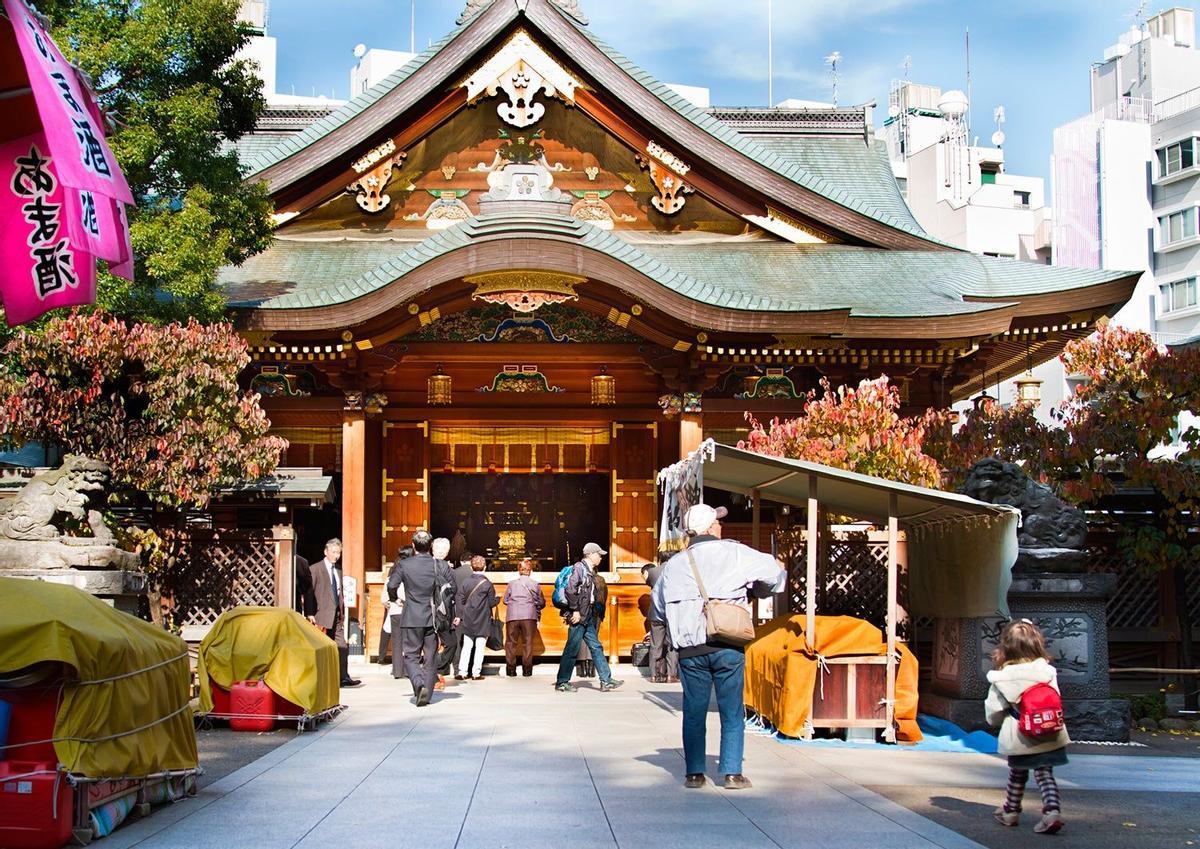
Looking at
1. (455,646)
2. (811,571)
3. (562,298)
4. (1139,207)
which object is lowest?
(455,646)

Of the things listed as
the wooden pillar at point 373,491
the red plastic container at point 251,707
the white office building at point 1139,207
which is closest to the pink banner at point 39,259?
the red plastic container at point 251,707

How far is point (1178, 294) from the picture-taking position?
142ft

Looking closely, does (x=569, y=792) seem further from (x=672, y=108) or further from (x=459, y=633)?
(x=672, y=108)

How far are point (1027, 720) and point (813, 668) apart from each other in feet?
10.8

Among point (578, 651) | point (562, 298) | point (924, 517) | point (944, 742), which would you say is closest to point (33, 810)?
point (944, 742)

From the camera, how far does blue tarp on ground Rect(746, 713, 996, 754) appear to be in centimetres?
1017

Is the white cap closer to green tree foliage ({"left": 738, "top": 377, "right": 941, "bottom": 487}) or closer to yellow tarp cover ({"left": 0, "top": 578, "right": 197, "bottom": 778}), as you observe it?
yellow tarp cover ({"left": 0, "top": 578, "right": 197, "bottom": 778})

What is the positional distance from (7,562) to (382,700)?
447 cm

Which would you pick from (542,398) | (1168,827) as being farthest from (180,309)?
(1168,827)

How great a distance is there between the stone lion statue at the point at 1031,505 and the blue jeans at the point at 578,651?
16.6 feet

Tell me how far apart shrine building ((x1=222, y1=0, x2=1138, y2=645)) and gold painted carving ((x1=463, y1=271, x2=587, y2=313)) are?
39 millimetres

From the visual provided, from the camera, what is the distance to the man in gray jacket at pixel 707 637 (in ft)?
26.3

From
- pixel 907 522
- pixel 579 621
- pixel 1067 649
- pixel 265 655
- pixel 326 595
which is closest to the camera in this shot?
pixel 1067 649

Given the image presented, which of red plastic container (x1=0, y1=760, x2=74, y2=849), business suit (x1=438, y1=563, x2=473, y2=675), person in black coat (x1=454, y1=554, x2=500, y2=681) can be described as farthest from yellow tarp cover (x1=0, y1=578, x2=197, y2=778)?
person in black coat (x1=454, y1=554, x2=500, y2=681)
